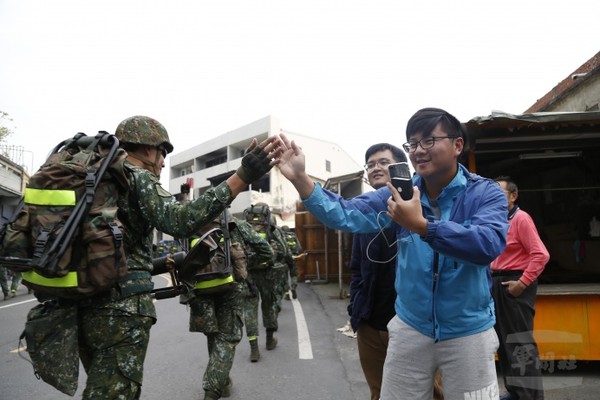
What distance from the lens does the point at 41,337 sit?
6.77 feet

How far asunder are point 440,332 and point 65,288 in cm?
181

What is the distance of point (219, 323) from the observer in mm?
4223

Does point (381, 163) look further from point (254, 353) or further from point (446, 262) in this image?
point (254, 353)

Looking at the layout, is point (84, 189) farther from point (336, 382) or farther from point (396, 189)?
point (336, 382)

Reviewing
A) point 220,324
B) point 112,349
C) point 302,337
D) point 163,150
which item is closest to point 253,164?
point 163,150

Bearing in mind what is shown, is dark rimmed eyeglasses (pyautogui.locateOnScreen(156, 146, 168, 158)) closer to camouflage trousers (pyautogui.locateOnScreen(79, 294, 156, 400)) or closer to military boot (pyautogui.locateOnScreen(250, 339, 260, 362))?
camouflage trousers (pyautogui.locateOnScreen(79, 294, 156, 400))

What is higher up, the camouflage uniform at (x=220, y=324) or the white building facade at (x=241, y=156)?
the white building facade at (x=241, y=156)

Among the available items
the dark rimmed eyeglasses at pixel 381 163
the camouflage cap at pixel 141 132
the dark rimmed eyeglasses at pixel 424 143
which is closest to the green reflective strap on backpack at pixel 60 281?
the camouflage cap at pixel 141 132

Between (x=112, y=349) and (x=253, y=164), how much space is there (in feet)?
4.01

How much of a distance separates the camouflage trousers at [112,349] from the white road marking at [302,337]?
3845 millimetres

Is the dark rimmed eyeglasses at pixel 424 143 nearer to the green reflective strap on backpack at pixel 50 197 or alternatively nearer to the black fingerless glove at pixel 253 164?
the black fingerless glove at pixel 253 164

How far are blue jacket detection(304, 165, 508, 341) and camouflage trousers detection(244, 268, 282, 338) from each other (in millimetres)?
4132

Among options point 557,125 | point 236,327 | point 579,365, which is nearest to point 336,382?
point 236,327

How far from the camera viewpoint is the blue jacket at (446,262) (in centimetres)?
191
